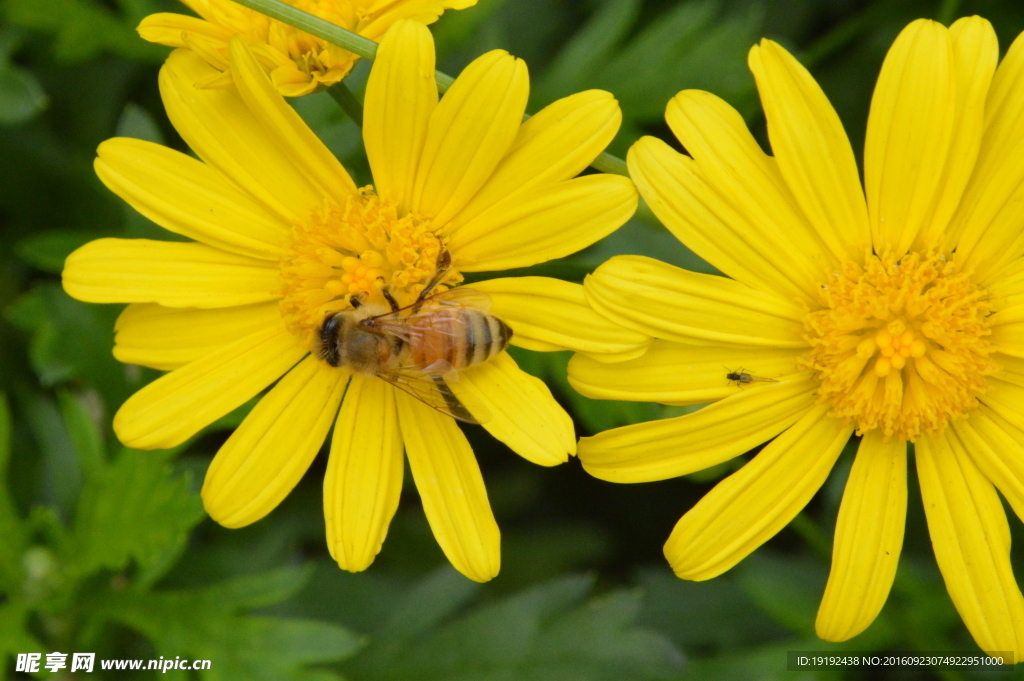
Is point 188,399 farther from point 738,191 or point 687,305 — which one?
point 738,191

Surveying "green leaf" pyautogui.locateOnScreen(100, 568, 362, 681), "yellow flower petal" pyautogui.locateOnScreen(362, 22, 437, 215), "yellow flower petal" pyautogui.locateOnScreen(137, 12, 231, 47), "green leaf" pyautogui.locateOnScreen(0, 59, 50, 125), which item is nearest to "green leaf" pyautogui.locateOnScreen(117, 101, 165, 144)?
"green leaf" pyautogui.locateOnScreen(0, 59, 50, 125)

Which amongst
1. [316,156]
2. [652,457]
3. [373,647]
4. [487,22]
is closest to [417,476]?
[652,457]

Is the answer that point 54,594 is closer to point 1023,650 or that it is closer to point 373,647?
point 373,647

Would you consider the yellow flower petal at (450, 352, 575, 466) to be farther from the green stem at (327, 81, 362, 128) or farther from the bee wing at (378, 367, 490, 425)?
the green stem at (327, 81, 362, 128)

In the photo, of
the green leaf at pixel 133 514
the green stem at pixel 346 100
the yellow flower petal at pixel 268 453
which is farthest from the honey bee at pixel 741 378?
the green leaf at pixel 133 514

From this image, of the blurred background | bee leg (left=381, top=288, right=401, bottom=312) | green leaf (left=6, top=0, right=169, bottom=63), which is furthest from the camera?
green leaf (left=6, top=0, right=169, bottom=63)
